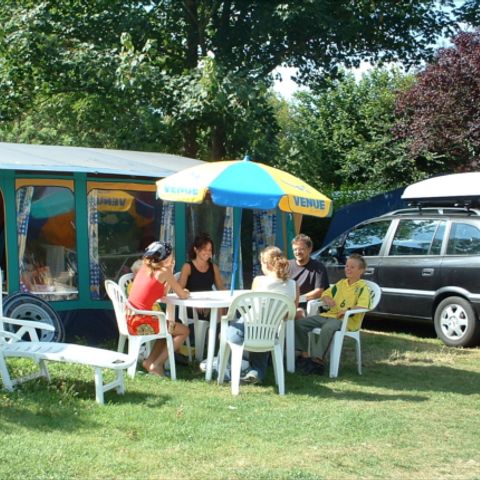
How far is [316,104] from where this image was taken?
2278cm

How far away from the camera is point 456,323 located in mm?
9148

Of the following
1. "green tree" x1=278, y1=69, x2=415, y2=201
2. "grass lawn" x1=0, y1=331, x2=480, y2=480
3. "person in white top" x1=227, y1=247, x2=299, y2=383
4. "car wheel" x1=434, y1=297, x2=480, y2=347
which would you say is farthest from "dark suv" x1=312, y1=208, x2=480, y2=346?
"green tree" x1=278, y1=69, x2=415, y2=201

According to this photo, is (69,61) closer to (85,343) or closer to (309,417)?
(85,343)

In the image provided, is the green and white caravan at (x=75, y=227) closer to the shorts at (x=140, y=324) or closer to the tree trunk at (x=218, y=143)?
the shorts at (x=140, y=324)

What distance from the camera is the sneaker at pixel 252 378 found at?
6.70 metres

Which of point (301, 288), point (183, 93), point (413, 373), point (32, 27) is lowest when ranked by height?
point (413, 373)

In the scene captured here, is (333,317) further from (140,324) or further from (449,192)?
(449,192)

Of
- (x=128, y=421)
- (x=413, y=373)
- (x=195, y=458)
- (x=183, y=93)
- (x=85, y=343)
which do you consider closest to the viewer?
(x=195, y=458)

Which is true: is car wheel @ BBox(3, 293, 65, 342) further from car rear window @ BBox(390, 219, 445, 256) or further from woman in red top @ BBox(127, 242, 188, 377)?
car rear window @ BBox(390, 219, 445, 256)

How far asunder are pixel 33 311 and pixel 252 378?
8.01ft

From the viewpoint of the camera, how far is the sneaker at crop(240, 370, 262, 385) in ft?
22.0

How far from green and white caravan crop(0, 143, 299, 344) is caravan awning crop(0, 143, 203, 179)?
13mm

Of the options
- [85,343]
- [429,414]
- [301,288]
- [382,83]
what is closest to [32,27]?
[85,343]

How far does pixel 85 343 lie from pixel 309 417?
3537 mm
